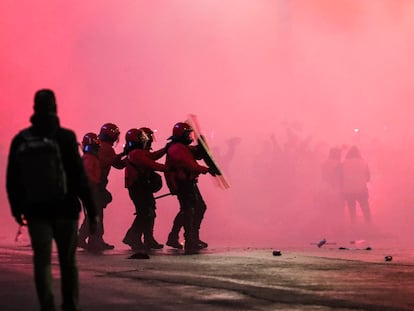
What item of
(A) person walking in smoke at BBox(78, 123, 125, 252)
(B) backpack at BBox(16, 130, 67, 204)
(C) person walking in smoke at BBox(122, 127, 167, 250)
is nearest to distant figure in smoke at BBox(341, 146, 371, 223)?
(A) person walking in smoke at BBox(78, 123, 125, 252)

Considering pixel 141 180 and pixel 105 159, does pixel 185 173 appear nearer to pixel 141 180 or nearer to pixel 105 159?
pixel 141 180

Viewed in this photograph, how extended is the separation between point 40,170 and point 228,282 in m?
3.36

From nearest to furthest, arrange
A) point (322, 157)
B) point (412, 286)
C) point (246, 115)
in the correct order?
point (412, 286) < point (322, 157) < point (246, 115)

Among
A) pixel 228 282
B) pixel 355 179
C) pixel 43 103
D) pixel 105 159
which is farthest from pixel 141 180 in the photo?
pixel 355 179

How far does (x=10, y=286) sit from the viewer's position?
8.09 m

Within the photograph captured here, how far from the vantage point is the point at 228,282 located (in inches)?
343

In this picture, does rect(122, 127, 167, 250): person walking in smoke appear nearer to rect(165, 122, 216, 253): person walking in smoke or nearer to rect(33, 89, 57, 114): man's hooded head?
rect(165, 122, 216, 253): person walking in smoke

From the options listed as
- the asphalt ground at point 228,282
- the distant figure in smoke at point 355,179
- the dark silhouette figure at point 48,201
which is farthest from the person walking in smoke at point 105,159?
the distant figure in smoke at point 355,179

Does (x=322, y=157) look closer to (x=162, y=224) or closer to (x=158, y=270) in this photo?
(x=162, y=224)

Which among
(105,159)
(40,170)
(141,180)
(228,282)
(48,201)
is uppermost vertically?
(105,159)

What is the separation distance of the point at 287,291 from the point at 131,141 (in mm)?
6995

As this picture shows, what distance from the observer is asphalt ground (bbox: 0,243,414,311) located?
7.12m

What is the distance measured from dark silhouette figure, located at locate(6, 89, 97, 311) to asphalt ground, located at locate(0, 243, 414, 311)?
3.14 ft

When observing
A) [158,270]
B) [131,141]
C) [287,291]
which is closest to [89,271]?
[158,270]
